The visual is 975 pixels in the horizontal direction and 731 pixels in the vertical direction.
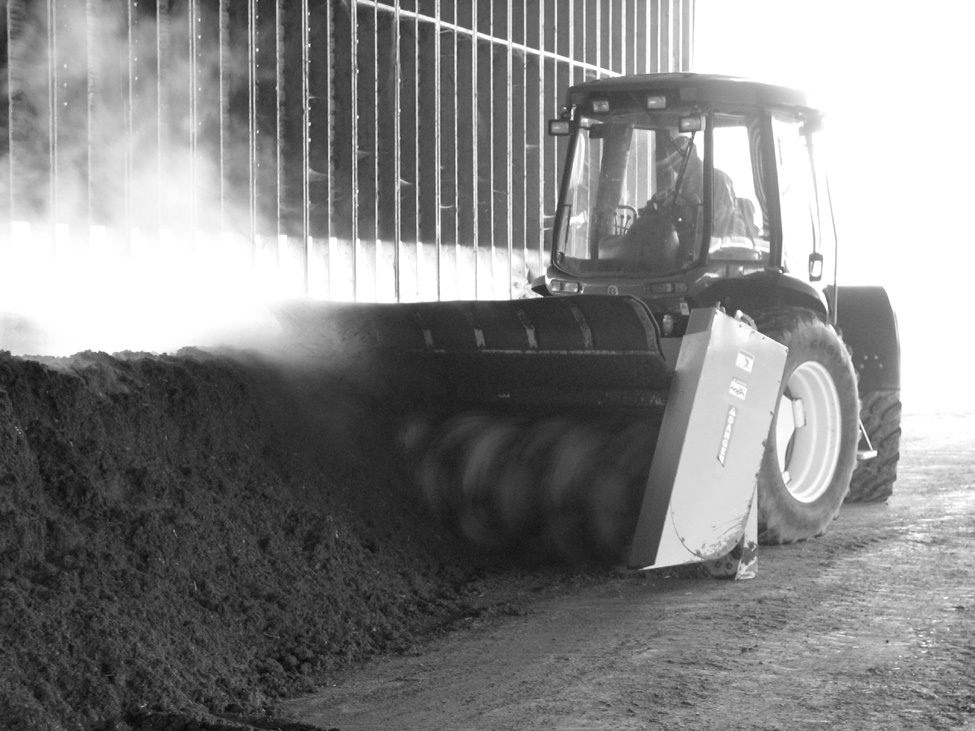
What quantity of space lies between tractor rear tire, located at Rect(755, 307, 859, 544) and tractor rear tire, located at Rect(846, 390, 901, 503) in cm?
110

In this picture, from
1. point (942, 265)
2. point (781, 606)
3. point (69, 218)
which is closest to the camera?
point (781, 606)

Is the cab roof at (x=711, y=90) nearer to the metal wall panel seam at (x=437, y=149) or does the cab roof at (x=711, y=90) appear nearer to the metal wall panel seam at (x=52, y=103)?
the metal wall panel seam at (x=52, y=103)

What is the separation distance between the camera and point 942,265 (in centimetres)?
2917

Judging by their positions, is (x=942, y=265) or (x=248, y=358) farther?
(x=942, y=265)

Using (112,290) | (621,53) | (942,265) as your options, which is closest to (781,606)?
(112,290)

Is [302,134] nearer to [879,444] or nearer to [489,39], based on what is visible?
[489,39]

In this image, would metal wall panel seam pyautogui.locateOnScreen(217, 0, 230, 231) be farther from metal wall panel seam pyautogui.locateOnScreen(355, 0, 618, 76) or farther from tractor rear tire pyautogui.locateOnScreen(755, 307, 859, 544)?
tractor rear tire pyautogui.locateOnScreen(755, 307, 859, 544)

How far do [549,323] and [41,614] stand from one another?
3009 millimetres

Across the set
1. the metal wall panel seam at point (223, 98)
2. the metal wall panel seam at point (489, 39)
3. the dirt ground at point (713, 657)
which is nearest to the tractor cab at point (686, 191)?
the dirt ground at point (713, 657)

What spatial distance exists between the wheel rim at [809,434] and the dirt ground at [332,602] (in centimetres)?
35

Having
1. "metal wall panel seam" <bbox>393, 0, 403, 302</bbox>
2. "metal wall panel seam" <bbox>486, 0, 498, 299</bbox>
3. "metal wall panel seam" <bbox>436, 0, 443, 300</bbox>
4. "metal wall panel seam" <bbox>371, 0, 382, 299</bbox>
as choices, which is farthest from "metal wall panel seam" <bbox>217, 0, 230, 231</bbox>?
"metal wall panel seam" <bbox>486, 0, 498, 299</bbox>

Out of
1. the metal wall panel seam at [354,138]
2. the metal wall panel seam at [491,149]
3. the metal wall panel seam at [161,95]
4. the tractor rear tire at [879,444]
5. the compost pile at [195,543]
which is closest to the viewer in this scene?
the compost pile at [195,543]

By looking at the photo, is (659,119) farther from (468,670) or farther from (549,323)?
(468,670)

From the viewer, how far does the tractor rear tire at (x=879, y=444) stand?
312 inches
